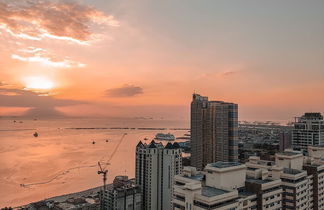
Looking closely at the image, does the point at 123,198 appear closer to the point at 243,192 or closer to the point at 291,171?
the point at 243,192

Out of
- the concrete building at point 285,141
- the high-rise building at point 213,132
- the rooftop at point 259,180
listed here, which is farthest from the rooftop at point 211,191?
the concrete building at point 285,141

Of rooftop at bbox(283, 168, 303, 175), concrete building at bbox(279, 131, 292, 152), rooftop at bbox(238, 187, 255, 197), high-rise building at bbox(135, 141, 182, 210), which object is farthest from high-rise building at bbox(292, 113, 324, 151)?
rooftop at bbox(238, 187, 255, 197)

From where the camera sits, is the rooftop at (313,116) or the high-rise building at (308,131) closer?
the high-rise building at (308,131)

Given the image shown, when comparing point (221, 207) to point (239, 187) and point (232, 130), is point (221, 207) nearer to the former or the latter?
point (239, 187)

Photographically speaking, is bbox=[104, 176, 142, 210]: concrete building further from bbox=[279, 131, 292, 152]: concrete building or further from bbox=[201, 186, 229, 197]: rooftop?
bbox=[279, 131, 292, 152]: concrete building

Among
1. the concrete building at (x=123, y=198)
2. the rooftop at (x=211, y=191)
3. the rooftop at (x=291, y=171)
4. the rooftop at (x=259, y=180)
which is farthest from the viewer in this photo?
the concrete building at (x=123, y=198)

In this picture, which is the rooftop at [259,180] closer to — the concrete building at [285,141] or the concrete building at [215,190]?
the concrete building at [215,190]

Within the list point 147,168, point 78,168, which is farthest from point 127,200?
point 78,168
